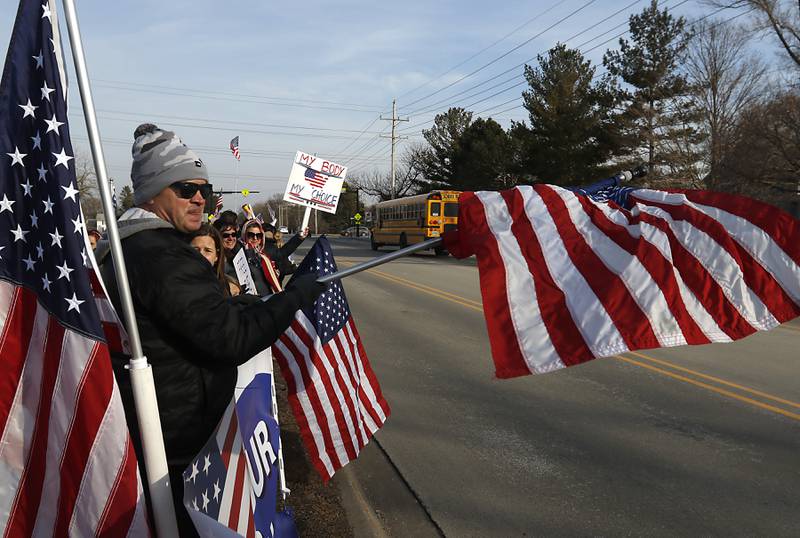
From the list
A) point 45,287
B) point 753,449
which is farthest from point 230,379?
point 753,449

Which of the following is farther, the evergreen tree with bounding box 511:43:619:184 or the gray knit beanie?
the evergreen tree with bounding box 511:43:619:184

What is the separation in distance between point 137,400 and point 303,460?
10.5 feet

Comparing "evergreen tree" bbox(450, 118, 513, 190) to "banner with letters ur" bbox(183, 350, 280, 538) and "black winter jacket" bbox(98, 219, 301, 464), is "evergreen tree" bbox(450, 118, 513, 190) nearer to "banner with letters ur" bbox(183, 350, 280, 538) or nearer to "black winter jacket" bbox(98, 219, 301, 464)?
"banner with letters ur" bbox(183, 350, 280, 538)

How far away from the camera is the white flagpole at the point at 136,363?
175 cm

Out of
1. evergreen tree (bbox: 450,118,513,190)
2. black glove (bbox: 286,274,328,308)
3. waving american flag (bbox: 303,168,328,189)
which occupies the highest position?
evergreen tree (bbox: 450,118,513,190)

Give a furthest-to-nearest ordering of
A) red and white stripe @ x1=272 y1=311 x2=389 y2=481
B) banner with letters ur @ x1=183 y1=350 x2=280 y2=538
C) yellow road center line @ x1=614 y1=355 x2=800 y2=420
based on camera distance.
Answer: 1. yellow road center line @ x1=614 y1=355 x2=800 y2=420
2. red and white stripe @ x1=272 y1=311 x2=389 y2=481
3. banner with letters ur @ x1=183 y1=350 x2=280 y2=538

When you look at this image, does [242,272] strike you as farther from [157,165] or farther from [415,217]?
[415,217]

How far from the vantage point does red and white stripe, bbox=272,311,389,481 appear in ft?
12.8

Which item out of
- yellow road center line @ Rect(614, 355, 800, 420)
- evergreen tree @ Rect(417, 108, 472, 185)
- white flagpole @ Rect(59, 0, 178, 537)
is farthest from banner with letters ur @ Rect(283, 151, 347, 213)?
evergreen tree @ Rect(417, 108, 472, 185)

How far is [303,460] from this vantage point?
15.8 feet

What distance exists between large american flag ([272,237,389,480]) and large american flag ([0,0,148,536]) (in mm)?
2030

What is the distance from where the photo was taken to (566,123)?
35.6 m

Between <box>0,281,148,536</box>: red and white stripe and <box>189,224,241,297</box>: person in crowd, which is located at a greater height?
<box>189,224,241,297</box>: person in crowd

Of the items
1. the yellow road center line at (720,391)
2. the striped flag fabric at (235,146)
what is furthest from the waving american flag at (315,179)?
the striped flag fabric at (235,146)
